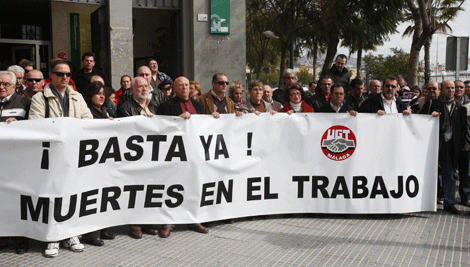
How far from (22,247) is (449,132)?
5391 millimetres

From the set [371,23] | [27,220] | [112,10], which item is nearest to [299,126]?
[27,220]

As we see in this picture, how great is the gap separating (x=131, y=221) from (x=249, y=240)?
1265 millimetres

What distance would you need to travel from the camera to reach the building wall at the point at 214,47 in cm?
1225

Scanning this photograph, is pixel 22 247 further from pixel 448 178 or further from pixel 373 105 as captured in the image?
pixel 448 178

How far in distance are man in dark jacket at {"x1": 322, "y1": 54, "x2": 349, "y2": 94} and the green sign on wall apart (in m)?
4.69

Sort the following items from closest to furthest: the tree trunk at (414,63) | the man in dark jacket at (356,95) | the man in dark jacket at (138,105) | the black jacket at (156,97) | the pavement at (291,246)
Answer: the pavement at (291,246) < the man in dark jacket at (138,105) < the black jacket at (156,97) < the man in dark jacket at (356,95) < the tree trunk at (414,63)

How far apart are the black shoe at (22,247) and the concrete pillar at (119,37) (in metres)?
6.82

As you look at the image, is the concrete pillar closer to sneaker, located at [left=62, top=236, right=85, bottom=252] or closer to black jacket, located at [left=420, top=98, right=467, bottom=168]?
sneaker, located at [left=62, top=236, right=85, bottom=252]

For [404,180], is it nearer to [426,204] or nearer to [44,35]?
[426,204]

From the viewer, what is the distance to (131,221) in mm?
5246

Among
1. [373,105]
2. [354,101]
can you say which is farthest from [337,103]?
[354,101]

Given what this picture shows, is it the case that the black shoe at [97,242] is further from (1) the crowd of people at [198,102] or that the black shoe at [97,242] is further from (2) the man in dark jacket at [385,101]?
(2) the man in dark jacket at [385,101]

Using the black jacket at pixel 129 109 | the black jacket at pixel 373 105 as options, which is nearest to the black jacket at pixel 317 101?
the black jacket at pixel 373 105

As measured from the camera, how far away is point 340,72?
8312 millimetres
